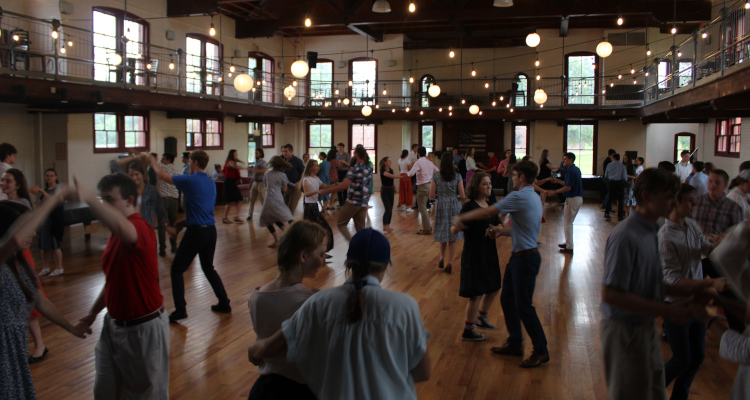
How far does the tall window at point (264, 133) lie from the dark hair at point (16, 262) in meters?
16.4

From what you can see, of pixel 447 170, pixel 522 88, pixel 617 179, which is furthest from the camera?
pixel 522 88

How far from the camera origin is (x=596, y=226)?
11.4m

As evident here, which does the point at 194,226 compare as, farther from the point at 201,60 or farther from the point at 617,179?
the point at 201,60

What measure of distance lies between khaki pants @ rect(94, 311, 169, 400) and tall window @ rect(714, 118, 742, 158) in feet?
42.7

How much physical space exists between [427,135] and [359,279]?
791 inches

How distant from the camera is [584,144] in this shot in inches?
775

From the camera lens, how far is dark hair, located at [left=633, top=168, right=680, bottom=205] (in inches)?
89.4

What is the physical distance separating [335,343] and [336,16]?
48.8 feet

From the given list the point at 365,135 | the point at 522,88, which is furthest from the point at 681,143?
the point at 365,135

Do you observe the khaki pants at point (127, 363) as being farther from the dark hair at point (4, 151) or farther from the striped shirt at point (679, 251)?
the dark hair at point (4, 151)

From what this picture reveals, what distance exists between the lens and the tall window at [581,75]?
19.2 meters

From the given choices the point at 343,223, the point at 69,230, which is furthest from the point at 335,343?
the point at 69,230

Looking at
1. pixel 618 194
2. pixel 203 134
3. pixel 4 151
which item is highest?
pixel 203 134

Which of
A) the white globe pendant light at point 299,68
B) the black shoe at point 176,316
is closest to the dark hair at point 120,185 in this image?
the black shoe at point 176,316
